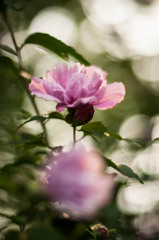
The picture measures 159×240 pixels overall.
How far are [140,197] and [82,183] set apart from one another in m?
1.96

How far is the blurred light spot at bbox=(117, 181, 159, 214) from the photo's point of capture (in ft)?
7.04

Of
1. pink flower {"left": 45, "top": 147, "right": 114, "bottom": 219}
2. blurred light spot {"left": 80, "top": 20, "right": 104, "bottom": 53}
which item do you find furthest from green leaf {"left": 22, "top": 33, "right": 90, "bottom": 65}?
blurred light spot {"left": 80, "top": 20, "right": 104, "bottom": 53}

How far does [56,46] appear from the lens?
119 centimetres

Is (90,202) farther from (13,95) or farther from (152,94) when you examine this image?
A: (152,94)

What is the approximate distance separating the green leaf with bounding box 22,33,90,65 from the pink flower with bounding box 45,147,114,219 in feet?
2.47

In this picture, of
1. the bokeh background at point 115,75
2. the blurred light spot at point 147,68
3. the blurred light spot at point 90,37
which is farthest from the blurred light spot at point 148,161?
the blurred light spot at point 90,37

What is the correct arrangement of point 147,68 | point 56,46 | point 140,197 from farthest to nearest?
point 147,68, point 140,197, point 56,46

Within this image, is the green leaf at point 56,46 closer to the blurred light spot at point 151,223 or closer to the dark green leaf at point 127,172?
the dark green leaf at point 127,172

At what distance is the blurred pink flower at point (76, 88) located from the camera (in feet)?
3.27

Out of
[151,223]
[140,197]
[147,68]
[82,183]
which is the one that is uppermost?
[82,183]

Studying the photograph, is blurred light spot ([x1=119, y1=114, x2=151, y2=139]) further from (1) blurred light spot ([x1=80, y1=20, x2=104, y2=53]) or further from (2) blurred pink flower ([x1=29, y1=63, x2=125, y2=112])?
(2) blurred pink flower ([x1=29, y1=63, x2=125, y2=112])

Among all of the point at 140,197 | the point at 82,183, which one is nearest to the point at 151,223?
the point at 140,197

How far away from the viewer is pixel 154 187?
247 centimetres

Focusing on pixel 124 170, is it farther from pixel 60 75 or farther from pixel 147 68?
pixel 147 68
